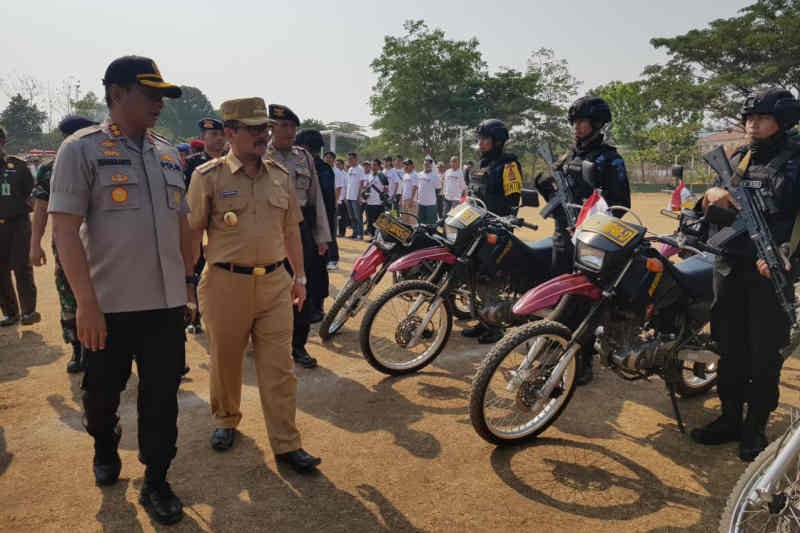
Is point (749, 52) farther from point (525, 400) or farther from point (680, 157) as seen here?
point (525, 400)

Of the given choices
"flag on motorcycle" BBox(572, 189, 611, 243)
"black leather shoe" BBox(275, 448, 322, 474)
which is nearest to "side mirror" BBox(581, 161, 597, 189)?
"flag on motorcycle" BBox(572, 189, 611, 243)

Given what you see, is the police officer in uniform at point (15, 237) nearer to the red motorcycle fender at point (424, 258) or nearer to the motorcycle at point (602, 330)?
the red motorcycle fender at point (424, 258)

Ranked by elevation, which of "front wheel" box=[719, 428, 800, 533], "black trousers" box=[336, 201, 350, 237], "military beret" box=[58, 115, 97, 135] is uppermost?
"military beret" box=[58, 115, 97, 135]

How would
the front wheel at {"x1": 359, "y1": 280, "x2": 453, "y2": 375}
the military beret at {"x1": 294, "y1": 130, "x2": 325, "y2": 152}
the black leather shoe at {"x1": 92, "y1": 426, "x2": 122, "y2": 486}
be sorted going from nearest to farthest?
the black leather shoe at {"x1": 92, "y1": 426, "x2": 122, "y2": 486} → the front wheel at {"x1": 359, "y1": 280, "x2": 453, "y2": 375} → the military beret at {"x1": 294, "y1": 130, "x2": 325, "y2": 152}

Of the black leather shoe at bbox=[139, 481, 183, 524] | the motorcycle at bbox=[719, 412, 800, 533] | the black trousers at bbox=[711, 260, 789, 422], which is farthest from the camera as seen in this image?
the black trousers at bbox=[711, 260, 789, 422]

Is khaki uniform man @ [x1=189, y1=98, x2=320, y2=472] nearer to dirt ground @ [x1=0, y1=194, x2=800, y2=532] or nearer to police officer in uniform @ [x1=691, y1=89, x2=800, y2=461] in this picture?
dirt ground @ [x1=0, y1=194, x2=800, y2=532]

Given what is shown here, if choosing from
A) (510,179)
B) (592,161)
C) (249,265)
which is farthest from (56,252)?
(592,161)

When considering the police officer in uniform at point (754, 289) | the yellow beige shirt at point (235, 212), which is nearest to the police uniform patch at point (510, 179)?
the police officer in uniform at point (754, 289)

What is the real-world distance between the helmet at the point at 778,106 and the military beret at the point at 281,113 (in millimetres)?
3094

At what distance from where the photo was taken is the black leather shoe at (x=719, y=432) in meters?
3.37

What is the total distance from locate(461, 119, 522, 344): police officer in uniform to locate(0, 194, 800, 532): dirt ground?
5.62ft

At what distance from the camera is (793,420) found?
203cm

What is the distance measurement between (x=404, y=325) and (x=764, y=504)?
256 centimetres

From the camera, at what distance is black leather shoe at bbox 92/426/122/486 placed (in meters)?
2.83
